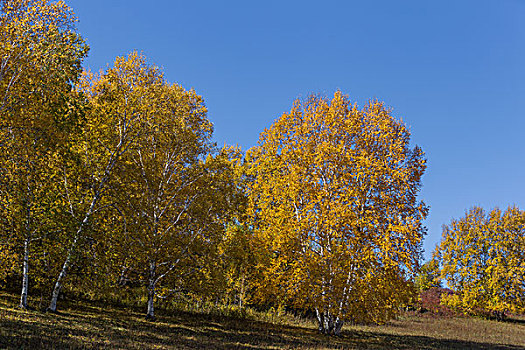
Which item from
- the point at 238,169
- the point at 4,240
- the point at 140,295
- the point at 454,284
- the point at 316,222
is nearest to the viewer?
the point at 4,240

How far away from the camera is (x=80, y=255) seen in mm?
15891

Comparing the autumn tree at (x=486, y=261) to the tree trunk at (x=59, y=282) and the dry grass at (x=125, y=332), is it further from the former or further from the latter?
the tree trunk at (x=59, y=282)

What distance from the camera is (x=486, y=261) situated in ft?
141

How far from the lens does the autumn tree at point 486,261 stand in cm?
4084

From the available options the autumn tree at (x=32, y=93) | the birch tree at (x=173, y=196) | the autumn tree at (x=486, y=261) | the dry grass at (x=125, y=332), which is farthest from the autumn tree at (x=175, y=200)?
the autumn tree at (x=486, y=261)

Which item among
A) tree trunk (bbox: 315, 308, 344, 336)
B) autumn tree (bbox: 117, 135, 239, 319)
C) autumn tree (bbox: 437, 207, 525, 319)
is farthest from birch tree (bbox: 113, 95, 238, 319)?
autumn tree (bbox: 437, 207, 525, 319)

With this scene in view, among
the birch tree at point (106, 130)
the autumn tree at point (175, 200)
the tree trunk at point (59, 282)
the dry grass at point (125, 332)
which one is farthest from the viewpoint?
the autumn tree at point (175, 200)

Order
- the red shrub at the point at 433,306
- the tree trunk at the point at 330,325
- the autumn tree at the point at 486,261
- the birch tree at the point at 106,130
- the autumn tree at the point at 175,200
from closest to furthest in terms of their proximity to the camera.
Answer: the birch tree at the point at 106,130
the autumn tree at the point at 175,200
the tree trunk at the point at 330,325
the autumn tree at the point at 486,261
the red shrub at the point at 433,306

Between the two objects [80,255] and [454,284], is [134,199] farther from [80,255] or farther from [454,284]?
[454,284]

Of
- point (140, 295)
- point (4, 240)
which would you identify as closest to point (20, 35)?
point (4, 240)

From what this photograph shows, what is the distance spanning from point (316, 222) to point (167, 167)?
8600 mm

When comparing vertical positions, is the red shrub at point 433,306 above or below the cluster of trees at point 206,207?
below

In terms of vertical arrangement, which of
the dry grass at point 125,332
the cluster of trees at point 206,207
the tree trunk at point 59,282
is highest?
the cluster of trees at point 206,207

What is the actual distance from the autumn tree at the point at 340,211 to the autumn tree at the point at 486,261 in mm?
28951
